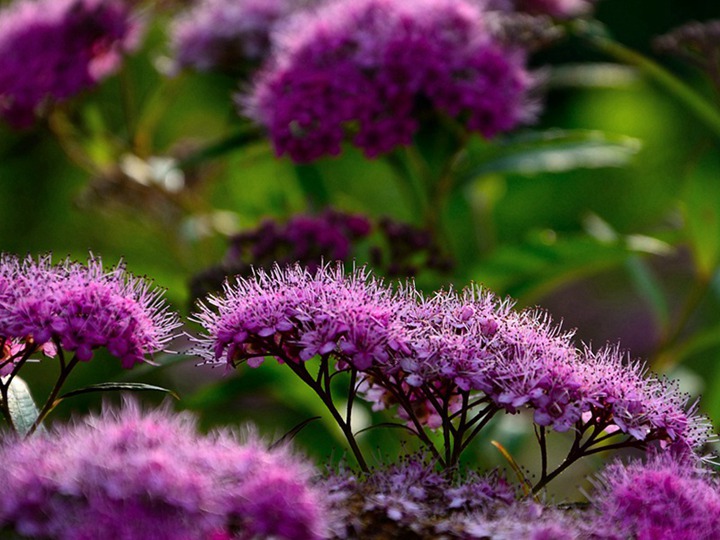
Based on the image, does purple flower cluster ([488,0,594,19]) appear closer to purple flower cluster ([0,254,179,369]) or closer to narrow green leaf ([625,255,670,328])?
narrow green leaf ([625,255,670,328])

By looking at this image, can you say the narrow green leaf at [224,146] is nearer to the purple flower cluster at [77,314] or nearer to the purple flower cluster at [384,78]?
the purple flower cluster at [384,78]

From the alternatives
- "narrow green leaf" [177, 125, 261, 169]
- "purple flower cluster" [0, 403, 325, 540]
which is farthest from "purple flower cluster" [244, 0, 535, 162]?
"purple flower cluster" [0, 403, 325, 540]

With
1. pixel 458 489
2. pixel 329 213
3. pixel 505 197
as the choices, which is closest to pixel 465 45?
pixel 329 213

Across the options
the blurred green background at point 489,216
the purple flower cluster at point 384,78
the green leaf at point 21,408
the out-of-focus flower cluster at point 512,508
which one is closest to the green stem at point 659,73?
the blurred green background at point 489,216

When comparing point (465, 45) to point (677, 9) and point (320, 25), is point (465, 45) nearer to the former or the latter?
point (320, 25)

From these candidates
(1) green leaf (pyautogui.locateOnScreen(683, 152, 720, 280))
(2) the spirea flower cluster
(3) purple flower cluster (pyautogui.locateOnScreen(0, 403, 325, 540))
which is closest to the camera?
(3) purple flower cluster (pyautogui.locateOnScreen(0, 403, 325, 540))

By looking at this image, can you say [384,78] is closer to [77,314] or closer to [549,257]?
[549,257]
